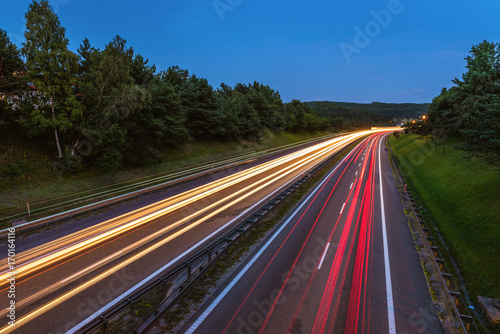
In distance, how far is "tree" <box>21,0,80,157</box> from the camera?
22.2m

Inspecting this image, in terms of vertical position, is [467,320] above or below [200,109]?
below

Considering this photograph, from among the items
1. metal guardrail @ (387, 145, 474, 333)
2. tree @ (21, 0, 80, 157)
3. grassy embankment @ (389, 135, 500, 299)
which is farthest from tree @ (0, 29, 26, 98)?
grassy embankment @ (389, 135, 500, 299)

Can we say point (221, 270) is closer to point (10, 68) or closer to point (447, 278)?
point (447, 278)

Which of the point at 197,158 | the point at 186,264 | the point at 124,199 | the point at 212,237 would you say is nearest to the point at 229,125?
the point at 197,158

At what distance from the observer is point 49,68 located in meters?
23.0

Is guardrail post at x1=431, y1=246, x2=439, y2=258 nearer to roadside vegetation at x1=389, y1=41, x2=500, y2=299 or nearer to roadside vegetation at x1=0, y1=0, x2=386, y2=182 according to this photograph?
roadside vegetation at x1=389, y1=41, x2=500, y2=299

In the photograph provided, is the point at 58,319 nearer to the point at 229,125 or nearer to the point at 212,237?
the point at 212,237

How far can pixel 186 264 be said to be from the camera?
11180mm

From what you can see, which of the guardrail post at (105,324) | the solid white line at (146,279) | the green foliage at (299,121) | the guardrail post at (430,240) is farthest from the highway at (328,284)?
the green foliage at (299,121)

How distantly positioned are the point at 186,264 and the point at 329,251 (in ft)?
26.0

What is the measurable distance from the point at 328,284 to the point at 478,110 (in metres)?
26.5

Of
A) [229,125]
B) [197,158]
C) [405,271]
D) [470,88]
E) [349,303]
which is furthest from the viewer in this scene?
[229,125]

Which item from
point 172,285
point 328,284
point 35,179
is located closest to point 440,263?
point 328,284

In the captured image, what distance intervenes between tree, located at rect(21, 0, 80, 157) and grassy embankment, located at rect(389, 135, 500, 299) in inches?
1256
